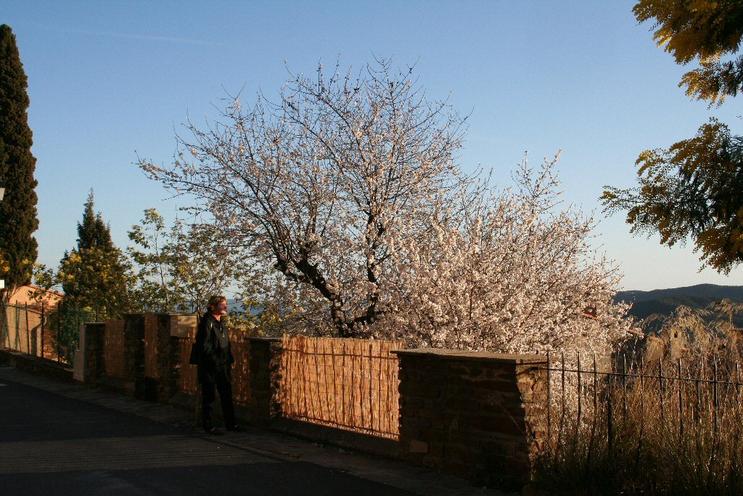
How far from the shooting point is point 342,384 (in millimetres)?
9945

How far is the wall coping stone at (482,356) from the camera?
23.9 ft

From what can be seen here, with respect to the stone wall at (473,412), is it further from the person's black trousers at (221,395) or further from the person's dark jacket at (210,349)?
the person's dark jacket at (210,349)

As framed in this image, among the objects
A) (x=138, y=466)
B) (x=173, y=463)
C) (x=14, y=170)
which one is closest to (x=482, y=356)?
(x=173, y=463)

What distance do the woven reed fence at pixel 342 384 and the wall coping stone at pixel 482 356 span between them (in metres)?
0.95

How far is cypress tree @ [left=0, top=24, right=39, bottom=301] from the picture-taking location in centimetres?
3145

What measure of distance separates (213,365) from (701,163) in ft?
22.2

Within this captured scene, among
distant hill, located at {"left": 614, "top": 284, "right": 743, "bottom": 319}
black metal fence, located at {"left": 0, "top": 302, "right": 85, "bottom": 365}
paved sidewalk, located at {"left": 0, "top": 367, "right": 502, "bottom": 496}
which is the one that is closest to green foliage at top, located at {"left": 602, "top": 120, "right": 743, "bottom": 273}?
paved sidewalk, located at {"left": 0, "top": 367, "right": 502, "bottom": 496}

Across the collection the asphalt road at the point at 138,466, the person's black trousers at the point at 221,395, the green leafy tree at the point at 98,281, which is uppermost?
the green leafy tree at the point at 98,281

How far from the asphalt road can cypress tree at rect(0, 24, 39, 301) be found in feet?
72.5

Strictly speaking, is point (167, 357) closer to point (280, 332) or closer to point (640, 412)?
point (280, 332)

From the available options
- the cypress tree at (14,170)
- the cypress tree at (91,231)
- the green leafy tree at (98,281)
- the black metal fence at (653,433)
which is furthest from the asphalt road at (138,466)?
the cypress tree at (91,231)

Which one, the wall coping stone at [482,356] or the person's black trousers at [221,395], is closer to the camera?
the wall coping stone at [482,356]

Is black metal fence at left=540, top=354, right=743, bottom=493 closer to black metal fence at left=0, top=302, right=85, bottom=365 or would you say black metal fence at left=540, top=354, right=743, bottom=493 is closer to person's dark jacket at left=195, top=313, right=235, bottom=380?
person's dark jacket at left=195, top=313, right=235, bottom=380

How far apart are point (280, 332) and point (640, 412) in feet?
38.2
